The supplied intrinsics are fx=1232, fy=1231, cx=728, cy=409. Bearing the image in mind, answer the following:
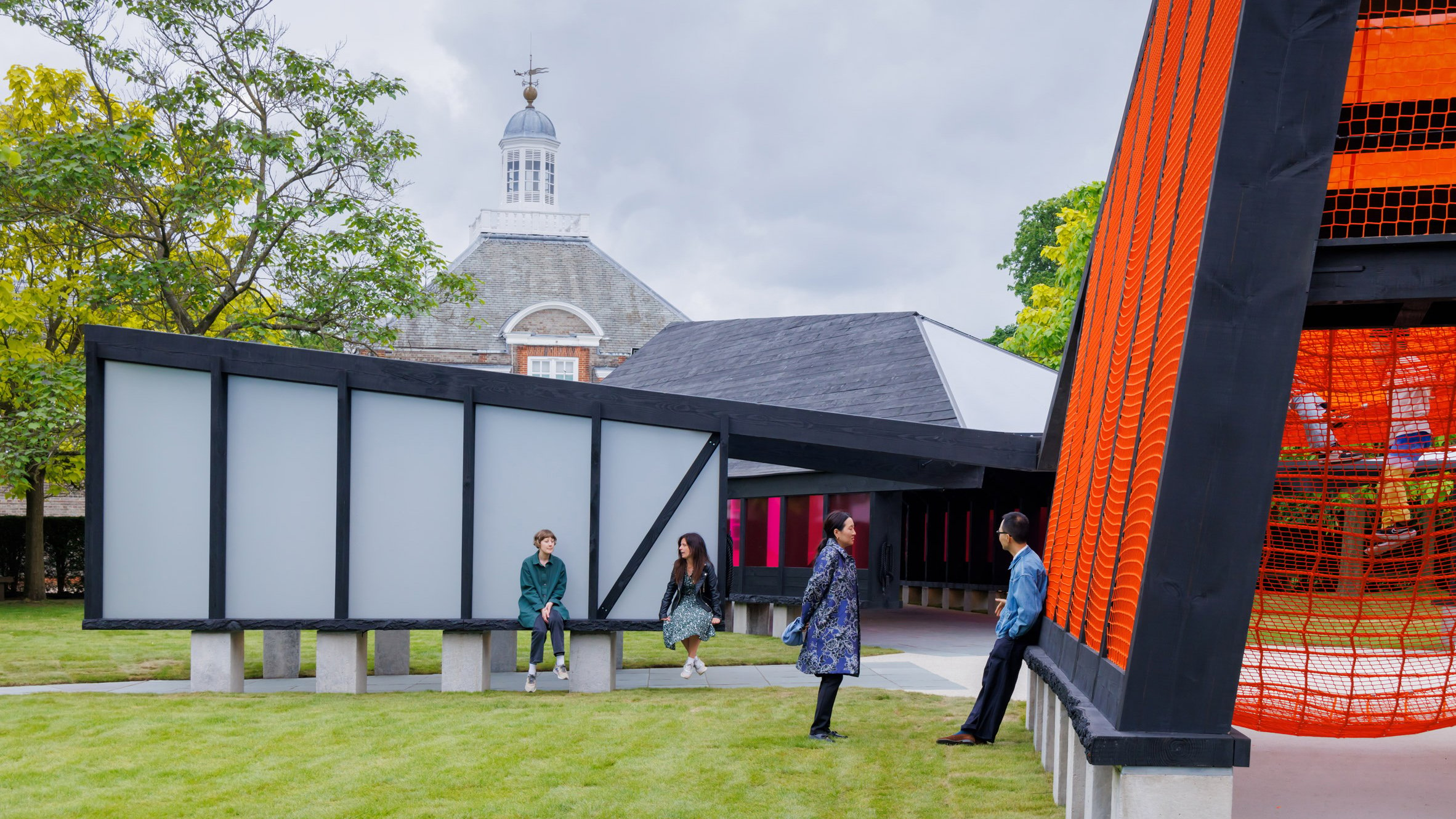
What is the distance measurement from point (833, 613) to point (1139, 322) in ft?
9.83

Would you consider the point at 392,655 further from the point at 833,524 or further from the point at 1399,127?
the point at 1399,127

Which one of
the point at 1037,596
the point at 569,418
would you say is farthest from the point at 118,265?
the point at 1037,596

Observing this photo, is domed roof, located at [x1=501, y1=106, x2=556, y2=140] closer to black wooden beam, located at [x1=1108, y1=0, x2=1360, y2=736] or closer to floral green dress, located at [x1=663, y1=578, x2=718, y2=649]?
floral green dress, located at [x1=663, y1=578, x2=718, y2=649]

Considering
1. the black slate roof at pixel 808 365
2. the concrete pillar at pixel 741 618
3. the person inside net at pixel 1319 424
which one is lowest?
the concrete pillar at pixel 741 618

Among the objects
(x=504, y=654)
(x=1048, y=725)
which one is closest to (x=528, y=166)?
(x=504, y=654)

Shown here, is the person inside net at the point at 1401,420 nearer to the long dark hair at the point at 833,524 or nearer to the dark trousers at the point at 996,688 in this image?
the dark trousers at the point at 996,688

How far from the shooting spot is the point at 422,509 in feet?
35.4

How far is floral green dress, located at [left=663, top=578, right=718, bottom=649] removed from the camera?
421 inches

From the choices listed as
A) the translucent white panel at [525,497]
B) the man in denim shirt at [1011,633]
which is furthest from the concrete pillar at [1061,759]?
the translucent white panel at [525,497]

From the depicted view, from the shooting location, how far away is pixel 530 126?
63.0 meters

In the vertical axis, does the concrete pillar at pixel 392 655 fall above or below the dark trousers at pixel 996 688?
below

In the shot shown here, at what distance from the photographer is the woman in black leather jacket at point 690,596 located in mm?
10711

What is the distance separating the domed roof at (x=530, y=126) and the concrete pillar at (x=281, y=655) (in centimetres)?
5287

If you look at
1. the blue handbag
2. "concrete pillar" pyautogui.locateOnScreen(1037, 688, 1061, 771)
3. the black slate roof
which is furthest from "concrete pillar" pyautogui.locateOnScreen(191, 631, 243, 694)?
the black slate roof
